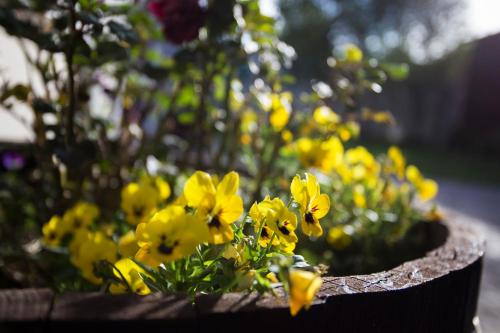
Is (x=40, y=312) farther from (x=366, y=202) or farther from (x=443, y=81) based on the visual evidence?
(x=443, y=81)

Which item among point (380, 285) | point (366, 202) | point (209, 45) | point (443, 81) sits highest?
point (209, 45)

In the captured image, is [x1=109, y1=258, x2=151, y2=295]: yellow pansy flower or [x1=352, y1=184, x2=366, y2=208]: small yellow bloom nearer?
[x1=109, y1=258, x2=151, y2=295]: yellow pansy flower

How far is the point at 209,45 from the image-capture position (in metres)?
1.39

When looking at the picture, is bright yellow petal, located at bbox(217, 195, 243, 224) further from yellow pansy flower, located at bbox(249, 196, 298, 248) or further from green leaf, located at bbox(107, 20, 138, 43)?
green leaf, located at bbox(107, 20, 138, 43)

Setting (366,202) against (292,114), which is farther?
(366,202)

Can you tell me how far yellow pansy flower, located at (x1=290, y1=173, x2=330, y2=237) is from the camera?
72 centimetres

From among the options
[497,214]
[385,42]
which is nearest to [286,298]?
[497,214]

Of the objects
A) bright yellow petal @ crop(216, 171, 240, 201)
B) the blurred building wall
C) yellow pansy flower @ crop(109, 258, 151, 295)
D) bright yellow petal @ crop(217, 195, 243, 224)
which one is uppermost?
bright yellow petal @ crop(216, 171, 240, 201)

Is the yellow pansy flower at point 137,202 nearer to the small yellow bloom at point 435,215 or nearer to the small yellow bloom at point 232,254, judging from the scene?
the small yellow bloom at point 232,254

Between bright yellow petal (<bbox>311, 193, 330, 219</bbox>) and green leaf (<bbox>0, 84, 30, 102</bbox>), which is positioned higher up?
green leaf (<bbox>0, 84, 30, 102</bbox>)

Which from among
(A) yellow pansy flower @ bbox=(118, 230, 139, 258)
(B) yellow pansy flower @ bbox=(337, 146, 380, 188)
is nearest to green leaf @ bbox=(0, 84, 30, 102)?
(A) yellow pansy flower @ bbox=(118, 230, 139, 258)

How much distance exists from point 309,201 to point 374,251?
2.88 feet

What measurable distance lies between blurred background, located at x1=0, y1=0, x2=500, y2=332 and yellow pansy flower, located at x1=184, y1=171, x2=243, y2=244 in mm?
837

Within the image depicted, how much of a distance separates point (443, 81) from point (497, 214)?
367 inches
